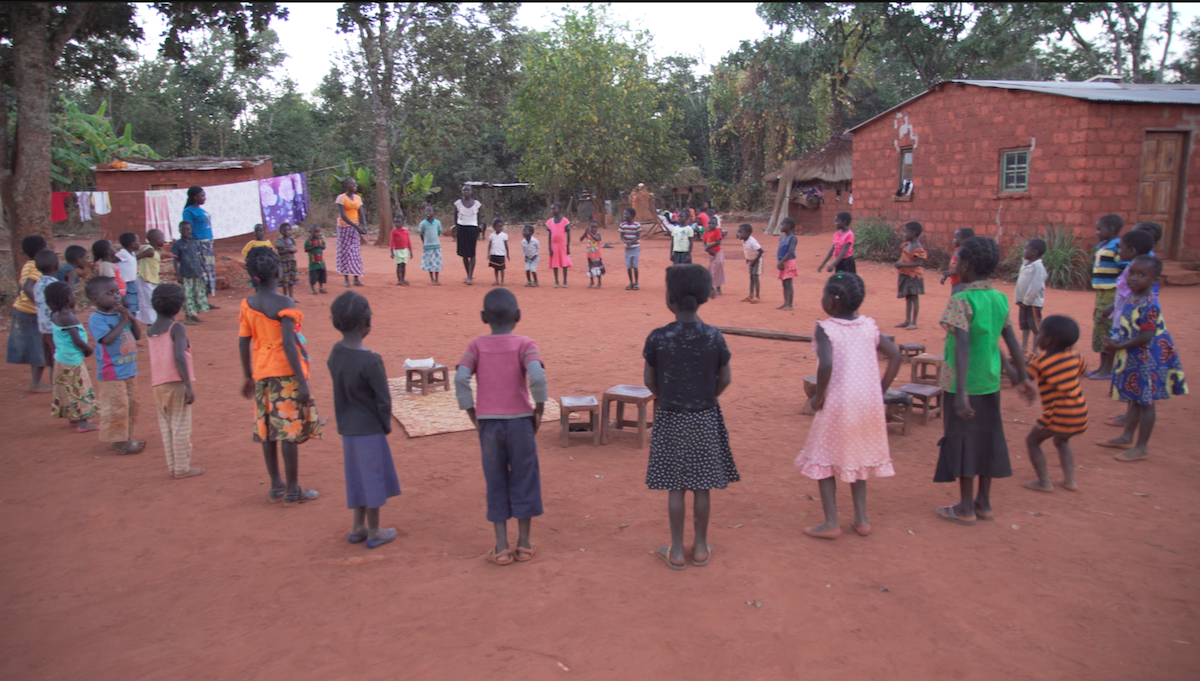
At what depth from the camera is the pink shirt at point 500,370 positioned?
3.52 m

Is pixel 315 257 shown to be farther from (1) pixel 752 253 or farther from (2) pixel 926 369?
(2) pixel 926 369

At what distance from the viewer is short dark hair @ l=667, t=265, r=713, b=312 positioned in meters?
3.46

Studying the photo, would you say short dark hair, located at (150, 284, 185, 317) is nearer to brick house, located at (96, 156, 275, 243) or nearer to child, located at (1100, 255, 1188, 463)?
child, located at (1100, 255, 1188, 463)

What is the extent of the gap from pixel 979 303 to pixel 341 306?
3285 millimetres

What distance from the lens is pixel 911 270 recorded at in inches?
355

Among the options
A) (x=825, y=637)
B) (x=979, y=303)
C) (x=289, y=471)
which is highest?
(x=979, y=303)

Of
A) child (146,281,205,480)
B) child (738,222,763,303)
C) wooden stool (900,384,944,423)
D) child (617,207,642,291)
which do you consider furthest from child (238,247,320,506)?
child (617,207,642,291)

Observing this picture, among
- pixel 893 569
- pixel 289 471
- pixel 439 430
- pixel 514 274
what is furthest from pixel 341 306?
pixel 514 274

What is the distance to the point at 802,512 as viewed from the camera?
4.30 metres

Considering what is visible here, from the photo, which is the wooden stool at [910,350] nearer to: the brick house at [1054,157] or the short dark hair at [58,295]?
the short dark hair at [58,295]

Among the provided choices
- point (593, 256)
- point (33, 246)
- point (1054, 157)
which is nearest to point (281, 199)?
point (593, 256)

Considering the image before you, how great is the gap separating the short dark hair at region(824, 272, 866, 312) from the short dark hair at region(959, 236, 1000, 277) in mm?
638

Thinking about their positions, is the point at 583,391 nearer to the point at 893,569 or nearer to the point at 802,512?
the point at 802,512

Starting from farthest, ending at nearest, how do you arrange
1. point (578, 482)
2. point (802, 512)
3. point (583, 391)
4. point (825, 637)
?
1. point (583, 391)
2. point (578, 482)
3. point (802, 512)
4. point (825, 637)
